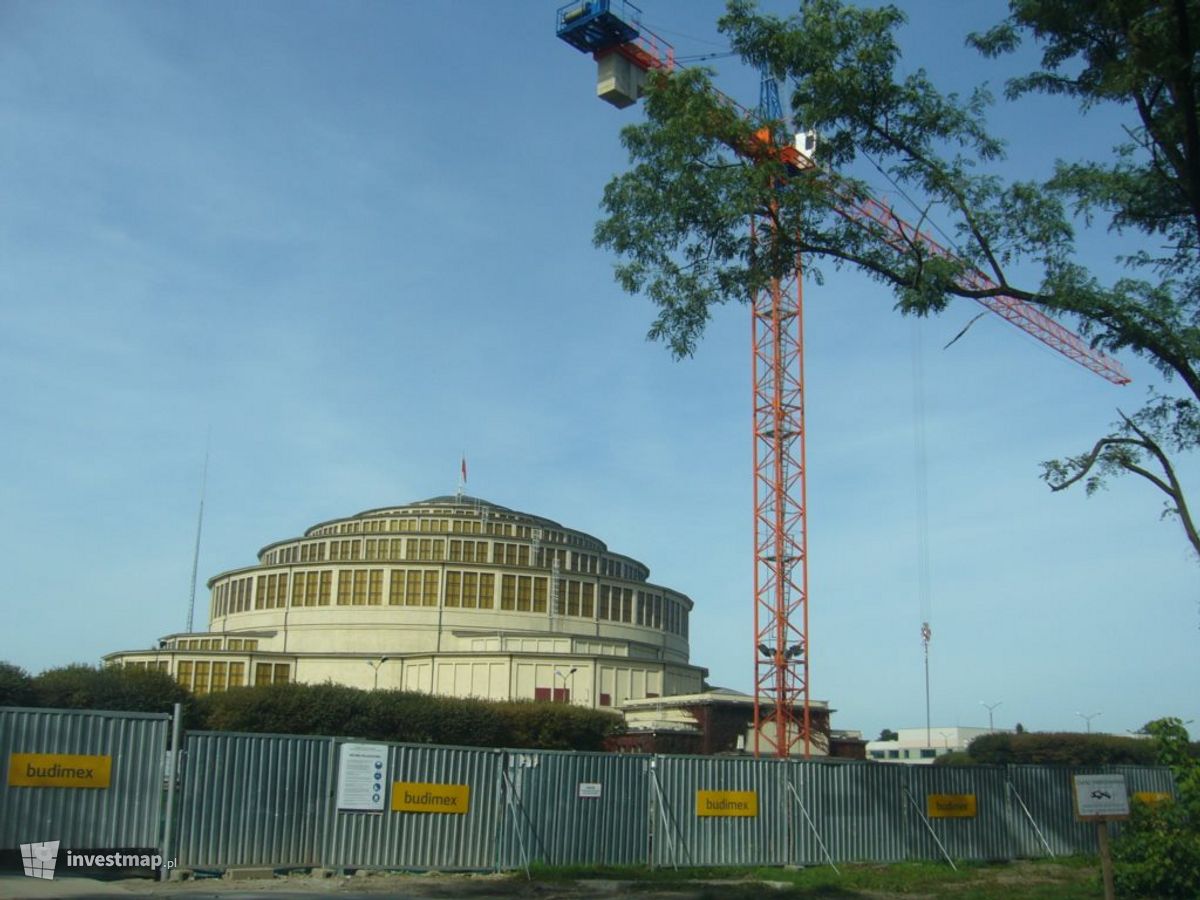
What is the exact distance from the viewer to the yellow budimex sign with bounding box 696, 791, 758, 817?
25766mm

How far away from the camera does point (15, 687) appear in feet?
154

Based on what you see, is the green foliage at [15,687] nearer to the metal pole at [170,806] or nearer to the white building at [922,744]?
the metal pole at [170,806]

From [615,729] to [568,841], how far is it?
38.3 metres

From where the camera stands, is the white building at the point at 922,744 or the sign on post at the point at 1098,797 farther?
the white building at the point at 922,744

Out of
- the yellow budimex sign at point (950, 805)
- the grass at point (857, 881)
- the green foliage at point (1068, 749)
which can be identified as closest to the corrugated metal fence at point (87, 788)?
the grass at point (857, 881)

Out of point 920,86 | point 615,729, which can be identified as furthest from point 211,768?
point 615,729

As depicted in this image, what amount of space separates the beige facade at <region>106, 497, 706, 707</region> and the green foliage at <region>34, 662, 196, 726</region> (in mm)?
19435

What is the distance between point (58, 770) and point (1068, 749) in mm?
75548

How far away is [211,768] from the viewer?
21578 millimetres

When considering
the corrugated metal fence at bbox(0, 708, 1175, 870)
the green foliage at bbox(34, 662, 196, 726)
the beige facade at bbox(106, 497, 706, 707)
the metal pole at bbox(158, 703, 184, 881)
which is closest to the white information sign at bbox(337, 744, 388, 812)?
the corrugated metal fence at bbox(0, 708, 1175, 870)

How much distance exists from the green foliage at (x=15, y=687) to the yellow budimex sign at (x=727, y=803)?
32451 mm

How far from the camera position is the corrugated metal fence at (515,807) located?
823 inches

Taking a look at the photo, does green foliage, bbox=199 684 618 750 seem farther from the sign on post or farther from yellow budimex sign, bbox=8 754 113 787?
the sign on post

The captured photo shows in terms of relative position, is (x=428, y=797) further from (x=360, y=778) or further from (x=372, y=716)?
(x=372, y=716)
